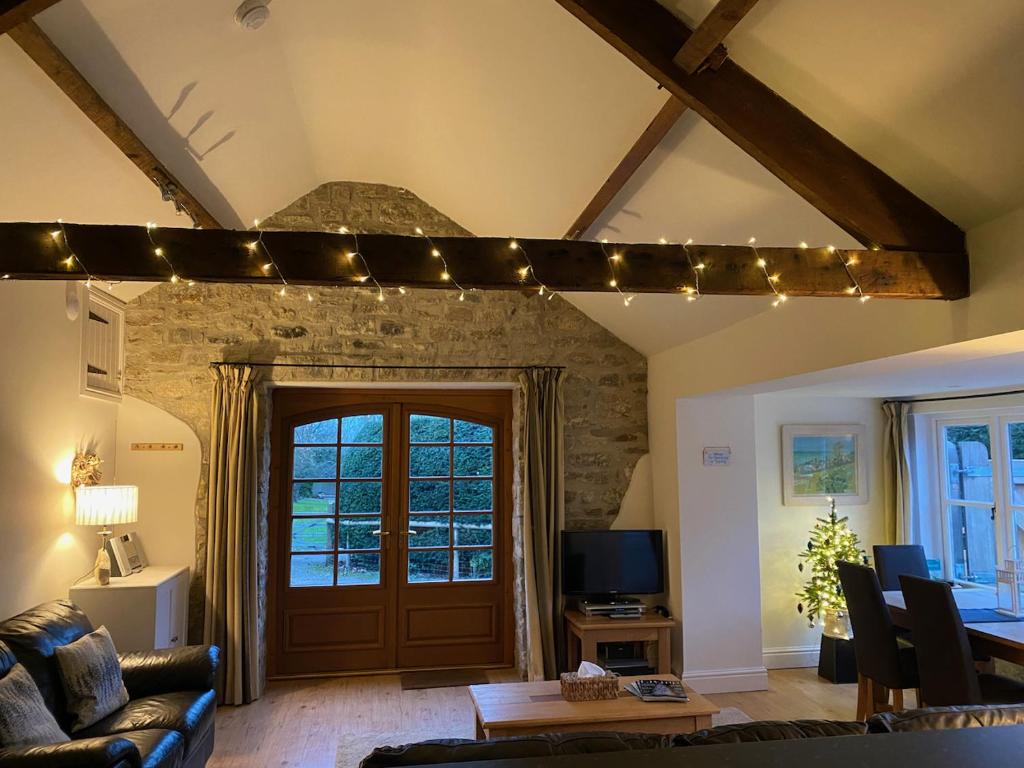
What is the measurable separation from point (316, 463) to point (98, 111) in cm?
303

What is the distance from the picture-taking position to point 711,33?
252 centimetres

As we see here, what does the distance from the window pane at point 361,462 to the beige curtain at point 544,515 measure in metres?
1.20

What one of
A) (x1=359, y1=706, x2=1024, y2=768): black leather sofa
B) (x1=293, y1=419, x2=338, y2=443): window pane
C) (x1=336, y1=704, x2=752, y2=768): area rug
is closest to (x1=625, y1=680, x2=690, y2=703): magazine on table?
(x1=336, y1=704, x2=752, y2=768): area rug

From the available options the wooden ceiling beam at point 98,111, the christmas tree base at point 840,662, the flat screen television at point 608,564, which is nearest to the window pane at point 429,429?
the flat screen television at point 608,564

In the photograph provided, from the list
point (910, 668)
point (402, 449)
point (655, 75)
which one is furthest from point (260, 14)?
point (910, 668)

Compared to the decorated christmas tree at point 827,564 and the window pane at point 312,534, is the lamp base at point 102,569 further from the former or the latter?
the decorated christmas tree at point 827,564

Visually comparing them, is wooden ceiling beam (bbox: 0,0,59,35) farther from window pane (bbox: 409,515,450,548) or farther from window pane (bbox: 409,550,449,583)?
window pane (bbox: 409,550,449,583)

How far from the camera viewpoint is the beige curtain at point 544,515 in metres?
5.38

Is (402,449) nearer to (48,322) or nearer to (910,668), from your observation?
(48,322)

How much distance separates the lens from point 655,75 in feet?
9.16

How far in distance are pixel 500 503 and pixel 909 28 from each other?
14.5 feet

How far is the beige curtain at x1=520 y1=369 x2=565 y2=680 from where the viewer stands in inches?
212

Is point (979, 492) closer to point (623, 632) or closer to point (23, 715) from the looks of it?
point (623, 632)

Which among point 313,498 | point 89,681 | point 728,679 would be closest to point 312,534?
point 313,498
